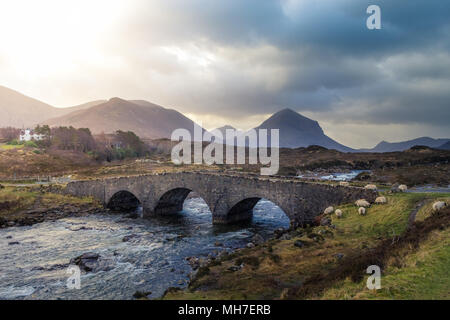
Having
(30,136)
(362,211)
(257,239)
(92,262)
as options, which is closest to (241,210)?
(257,239)

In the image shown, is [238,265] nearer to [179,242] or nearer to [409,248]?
[409,248]

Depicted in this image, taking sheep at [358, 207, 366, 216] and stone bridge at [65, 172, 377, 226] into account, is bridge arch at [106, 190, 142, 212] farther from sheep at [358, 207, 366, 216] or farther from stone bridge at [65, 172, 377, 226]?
sheep at [358, 207, 366, 216]

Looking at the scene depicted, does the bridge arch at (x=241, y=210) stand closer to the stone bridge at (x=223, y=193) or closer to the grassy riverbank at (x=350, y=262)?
the stone bridge at (x=223, y=193)

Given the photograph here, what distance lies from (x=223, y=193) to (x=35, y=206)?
1287 inches

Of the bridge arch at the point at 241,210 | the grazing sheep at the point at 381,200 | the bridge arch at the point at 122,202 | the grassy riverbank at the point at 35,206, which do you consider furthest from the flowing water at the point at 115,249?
the grazing sheep at the point at 381,200

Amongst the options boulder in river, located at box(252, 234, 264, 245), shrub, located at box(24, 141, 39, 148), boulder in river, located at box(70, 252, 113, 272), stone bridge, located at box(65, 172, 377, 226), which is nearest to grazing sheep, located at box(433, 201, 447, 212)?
stone bridge, located at box(65, 172, 377, 226)

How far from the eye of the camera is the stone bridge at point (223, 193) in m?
26.8

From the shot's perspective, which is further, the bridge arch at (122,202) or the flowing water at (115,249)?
the bridge arch at (122,202)

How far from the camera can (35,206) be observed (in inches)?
1729

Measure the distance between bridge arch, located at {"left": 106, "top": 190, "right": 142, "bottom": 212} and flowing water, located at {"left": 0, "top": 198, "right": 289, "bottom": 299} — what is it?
5967 mm

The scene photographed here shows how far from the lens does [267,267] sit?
51.4 ft

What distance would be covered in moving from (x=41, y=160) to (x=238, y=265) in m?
86.3

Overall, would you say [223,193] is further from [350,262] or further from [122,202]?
[122,202]

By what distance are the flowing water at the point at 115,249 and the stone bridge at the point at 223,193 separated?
9.31ft
